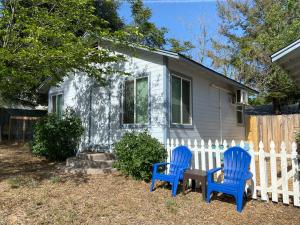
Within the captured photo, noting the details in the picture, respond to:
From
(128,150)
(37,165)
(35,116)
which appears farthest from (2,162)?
(35,116)

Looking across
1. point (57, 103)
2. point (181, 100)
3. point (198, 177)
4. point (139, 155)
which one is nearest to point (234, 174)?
A: point (198, 177)

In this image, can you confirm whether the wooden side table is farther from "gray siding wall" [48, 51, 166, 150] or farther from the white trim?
the white trim

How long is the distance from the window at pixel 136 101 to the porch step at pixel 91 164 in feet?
4.71

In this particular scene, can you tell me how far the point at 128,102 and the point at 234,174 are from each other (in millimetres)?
4822

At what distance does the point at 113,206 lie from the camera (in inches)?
217

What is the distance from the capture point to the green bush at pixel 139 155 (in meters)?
7.38

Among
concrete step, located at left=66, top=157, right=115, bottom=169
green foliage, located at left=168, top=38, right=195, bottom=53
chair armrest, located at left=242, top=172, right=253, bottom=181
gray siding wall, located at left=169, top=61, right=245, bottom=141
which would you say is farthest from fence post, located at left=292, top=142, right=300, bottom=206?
green foliage, located at left=168, top=38, right=195, bottom=53

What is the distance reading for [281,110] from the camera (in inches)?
861

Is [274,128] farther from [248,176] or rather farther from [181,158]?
[248,176]

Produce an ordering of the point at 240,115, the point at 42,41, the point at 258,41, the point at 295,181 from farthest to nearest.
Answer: the point at 258,41
the point at 240,115
the point at 42,41
the point at 295,181

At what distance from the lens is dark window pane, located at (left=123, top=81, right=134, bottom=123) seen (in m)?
9.46

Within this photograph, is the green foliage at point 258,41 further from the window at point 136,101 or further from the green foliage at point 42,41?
the green foliage at point 42,41

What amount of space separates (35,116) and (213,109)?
50.3 feet

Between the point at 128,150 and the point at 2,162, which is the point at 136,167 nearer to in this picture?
the point at 128,150
